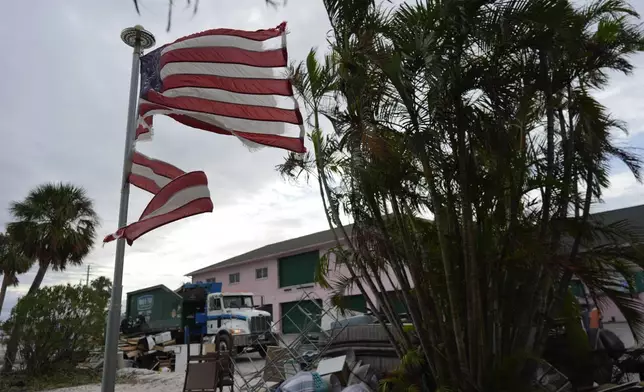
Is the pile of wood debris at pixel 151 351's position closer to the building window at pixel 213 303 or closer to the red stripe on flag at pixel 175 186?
the building window at pixel 213 303

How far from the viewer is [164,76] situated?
23.5ft

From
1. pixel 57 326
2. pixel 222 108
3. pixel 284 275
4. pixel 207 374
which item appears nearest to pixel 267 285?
pixel 284 275

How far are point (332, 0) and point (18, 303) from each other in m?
13.0

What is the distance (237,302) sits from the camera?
22.2 metres

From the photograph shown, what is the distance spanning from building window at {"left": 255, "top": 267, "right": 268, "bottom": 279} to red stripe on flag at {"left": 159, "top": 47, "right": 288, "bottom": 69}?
2690 centimetres

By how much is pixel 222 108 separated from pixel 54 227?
1474 centimetres

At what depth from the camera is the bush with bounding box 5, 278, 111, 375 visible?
14469 millimetres

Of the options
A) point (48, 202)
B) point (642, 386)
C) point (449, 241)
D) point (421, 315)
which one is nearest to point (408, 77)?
point (449, 241)

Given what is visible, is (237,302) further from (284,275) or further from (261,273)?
(261,273)

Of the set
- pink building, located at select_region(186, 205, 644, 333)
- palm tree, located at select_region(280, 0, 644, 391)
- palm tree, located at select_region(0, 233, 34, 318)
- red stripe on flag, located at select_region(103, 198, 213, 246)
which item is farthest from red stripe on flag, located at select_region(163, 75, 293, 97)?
pink building, located at select_region(186, 205, 644, 333)

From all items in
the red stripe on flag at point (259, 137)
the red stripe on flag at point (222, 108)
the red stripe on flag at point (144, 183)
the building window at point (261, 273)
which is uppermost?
the building window at point (261, 273)

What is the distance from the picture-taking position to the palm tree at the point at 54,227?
62.2 feet

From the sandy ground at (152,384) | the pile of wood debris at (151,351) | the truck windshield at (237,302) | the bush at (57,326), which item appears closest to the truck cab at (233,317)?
the truck windshield at (237,302)

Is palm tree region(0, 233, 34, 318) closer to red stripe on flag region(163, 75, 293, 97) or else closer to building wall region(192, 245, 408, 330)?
building wall region(192, 245, 408, 330)
